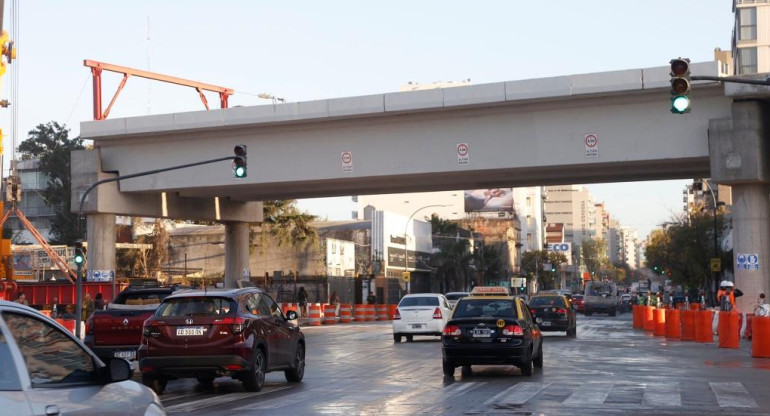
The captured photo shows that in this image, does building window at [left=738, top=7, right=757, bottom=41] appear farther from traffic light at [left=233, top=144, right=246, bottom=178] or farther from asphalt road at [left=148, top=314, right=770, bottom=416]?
traffic light at [left=233, top=144, right=246, bottom=178]

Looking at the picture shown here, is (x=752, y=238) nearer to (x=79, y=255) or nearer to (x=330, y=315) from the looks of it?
(x=79, y=255)

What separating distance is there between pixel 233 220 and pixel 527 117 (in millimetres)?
19711

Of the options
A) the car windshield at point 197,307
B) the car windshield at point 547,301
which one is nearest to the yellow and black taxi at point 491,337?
the car windshield at point 197,307

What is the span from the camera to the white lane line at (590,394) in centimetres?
1544

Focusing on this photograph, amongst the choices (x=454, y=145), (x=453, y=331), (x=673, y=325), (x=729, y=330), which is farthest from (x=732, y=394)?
(x=454, y=145)

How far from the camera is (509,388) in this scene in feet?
57.6

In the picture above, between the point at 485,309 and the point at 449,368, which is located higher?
the point at 485,309

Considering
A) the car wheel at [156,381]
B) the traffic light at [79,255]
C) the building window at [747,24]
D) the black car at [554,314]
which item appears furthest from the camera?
the building window at [747,24]

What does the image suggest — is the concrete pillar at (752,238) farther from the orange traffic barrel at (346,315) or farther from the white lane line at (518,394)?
the orange traffic barrel at (346,315)

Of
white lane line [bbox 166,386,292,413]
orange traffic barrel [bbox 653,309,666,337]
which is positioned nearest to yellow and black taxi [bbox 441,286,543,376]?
white lane line [bbox 166,386,292,413]

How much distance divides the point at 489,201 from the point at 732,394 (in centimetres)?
12918

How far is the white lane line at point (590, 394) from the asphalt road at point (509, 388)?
16 mm

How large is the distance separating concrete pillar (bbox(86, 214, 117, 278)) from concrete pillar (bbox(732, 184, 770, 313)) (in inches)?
992

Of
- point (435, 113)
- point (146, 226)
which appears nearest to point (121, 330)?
point (435, 113)
